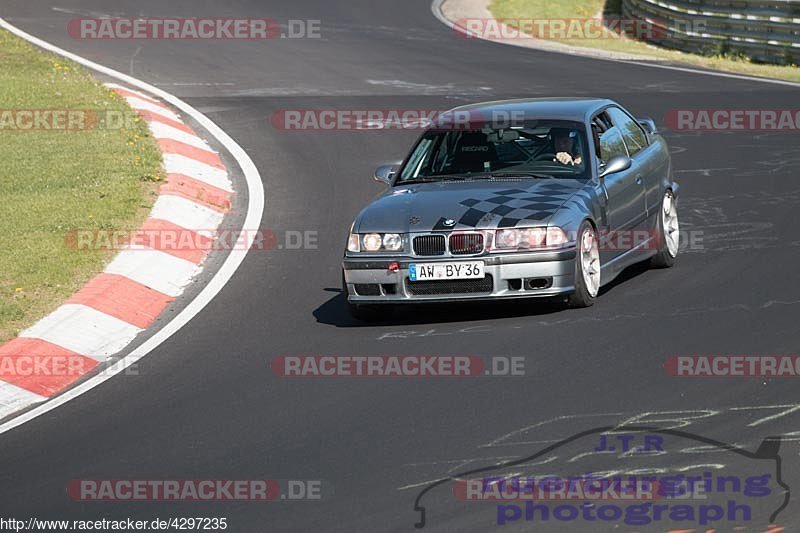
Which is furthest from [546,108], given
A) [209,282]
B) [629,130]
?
[209,282]

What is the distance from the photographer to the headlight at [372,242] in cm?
996

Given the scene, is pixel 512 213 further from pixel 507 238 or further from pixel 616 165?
pixel 616 165

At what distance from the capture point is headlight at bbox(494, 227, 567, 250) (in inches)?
381

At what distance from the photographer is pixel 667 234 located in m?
11.6

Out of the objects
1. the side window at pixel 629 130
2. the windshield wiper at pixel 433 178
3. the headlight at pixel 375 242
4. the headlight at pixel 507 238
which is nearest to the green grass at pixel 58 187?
the headlight at pixel 375 242

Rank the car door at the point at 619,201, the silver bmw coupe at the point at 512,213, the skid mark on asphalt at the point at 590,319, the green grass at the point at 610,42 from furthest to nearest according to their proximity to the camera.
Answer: the green grass at the point at 610,42
the car door at the point at 619,201
the silver bmw coupe at the point at 512,213
the skid mark on asphalt at the point at 590,319

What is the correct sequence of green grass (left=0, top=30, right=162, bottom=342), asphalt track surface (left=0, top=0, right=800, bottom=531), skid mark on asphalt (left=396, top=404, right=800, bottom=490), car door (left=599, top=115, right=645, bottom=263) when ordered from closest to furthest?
1. skid mark on asphalt (left=396, top=404, right=800, bottom=490)
2. asphalt track surface (left=0, top=0, right=800, bottom=531)
3. car door (left=599, top=115, right=645, bottom=263)
4. green grass (left=0, top=30, right=162, bottom=342)

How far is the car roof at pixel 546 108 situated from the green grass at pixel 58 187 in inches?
140

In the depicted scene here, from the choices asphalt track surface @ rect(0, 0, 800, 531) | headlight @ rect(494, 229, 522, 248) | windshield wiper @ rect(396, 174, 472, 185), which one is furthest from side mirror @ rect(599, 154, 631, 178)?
headlight @ rect(494, 229, 522, 248)

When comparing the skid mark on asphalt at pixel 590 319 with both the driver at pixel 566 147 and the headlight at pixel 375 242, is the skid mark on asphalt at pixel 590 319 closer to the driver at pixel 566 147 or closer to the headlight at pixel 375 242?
the headlight at pixel 375 242

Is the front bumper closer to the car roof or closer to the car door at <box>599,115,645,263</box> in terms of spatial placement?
the car door at <box>599,115,645,263</box>

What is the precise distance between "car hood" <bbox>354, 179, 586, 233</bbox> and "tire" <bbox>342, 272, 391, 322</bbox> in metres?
0.54

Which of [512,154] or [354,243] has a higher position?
[512,154]

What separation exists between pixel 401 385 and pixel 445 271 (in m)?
1.52
